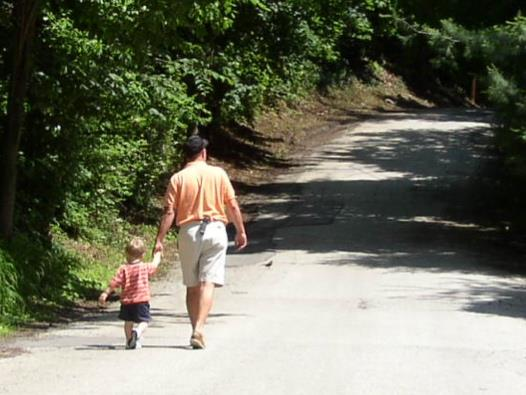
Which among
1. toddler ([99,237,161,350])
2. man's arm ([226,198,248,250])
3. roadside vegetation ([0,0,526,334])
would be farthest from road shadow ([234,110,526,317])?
toddler ([99,237,161,350])

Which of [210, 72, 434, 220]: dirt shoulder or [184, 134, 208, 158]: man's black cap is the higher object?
[184, 134, 208, 158]: man's black cap

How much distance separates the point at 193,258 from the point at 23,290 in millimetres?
4483

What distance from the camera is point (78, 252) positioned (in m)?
19.3

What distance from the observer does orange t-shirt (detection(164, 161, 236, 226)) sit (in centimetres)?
1058

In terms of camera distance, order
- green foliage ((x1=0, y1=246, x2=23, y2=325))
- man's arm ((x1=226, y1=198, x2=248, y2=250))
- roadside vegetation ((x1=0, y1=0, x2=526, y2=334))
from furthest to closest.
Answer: roadside vegetation ((x1=0, y1=0, x2=526, y2=334)) < green foliage ((x1=0, y1=246, x2=23, y2=325)) < man's arm ((x1=226, y1=198, x2=248, y2=250))

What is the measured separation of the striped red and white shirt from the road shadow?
20.4 feet

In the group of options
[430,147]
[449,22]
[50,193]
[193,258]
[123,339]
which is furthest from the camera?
[430,147]

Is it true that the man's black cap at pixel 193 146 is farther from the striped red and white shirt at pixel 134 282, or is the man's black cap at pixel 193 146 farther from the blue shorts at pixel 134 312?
the blue shorts at pixel 134 312

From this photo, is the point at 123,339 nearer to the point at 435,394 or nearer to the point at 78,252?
the point at 435,394

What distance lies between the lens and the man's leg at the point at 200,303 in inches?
414

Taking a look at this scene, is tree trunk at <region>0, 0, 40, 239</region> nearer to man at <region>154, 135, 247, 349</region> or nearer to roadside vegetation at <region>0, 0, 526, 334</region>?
roadside vegetation at <region>0, 0, 526, 334</region>

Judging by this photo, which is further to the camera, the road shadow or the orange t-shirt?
the road shadow

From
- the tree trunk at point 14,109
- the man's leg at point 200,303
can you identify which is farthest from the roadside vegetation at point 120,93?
the man's leg at point 200,303

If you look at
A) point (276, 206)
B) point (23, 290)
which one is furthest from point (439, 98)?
point (23, 290)
